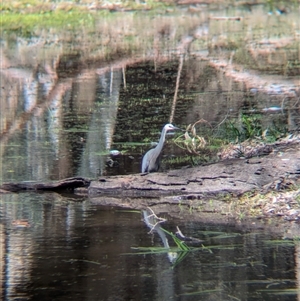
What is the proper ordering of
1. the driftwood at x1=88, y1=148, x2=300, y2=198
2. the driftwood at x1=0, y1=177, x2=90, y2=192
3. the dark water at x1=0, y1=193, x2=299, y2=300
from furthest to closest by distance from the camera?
the driftwood at x1=0, y1=177, x2=90, y2=192
the driftwood at x1=88, y1=148, x2=300, y2=198
the dark water at x1=0, y1=193, x2=299, y2=300

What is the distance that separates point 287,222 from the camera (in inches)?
286

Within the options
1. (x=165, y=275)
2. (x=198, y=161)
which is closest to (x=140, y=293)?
(x=165, y=275)

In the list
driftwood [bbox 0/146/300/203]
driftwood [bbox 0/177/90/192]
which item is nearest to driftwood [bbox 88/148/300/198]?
driftwood [bbox 0/146/300/203]

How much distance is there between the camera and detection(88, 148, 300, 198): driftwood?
8.06m

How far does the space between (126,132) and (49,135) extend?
1020 mm

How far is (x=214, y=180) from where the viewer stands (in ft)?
26.9

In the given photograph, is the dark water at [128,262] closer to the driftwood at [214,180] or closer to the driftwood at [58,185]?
the driftwood at [214,180]

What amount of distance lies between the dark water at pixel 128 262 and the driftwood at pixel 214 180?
66cm

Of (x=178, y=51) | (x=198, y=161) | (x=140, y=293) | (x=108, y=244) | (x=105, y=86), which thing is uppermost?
(x=178, y=51)

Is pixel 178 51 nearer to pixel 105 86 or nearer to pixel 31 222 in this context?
pixel 105 86

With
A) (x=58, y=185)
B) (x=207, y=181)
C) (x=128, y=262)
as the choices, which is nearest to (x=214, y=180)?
(x=207, y=181)

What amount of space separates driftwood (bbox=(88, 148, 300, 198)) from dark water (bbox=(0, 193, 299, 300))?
0.66 metres

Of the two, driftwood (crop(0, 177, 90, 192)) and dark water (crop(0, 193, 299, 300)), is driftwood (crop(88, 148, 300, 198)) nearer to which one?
driftwood (crop(0, 177, 90, 192))

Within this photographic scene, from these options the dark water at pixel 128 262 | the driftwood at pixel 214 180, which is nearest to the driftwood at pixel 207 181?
the driftwood at pixel 214 180
